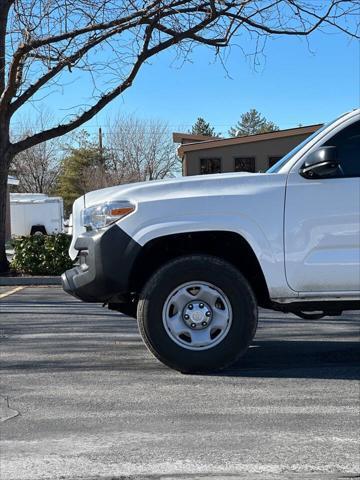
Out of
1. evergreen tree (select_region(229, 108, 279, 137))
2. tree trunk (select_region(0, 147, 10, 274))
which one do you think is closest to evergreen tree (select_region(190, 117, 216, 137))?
evergreen tree (select_region(229, 108, 279, 137))

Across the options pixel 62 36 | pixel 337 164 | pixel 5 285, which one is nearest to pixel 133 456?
pixel 337 164

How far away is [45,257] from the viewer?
522 inches

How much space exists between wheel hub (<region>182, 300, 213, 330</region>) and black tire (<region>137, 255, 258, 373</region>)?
0.61ft

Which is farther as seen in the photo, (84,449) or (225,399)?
(225,399)

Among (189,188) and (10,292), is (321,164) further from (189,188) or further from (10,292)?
(10,292)

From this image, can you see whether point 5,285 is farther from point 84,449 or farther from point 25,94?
point 84,449

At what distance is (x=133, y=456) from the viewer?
334cm

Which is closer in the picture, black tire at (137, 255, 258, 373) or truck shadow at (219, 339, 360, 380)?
black tire at (137, 255, 258, 373)

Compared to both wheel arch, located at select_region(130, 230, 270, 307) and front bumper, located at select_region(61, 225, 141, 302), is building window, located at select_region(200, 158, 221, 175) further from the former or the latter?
front bumper, located at select_region(61, 225, 141, 302)

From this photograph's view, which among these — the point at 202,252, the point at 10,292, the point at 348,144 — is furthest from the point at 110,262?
the point at 10,292

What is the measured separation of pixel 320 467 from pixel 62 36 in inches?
441

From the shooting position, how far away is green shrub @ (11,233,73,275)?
13.2 meters

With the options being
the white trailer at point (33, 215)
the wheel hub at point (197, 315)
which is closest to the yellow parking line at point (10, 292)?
the wheel hub at point (197, 315)

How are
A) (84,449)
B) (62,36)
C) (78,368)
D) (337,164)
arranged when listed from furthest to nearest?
(62,36) → (78,368) → (337,164) → (84,449)
